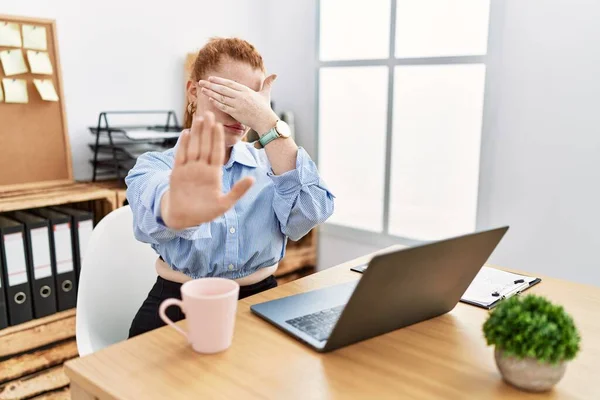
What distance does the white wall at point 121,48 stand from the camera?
205 centimetres

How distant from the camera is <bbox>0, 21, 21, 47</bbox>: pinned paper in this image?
1.84 meters

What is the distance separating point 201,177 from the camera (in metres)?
0.72

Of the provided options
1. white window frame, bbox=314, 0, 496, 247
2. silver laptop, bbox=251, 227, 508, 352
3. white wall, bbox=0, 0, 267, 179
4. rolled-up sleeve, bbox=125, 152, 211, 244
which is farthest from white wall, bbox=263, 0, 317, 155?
silver laptop, bbox=251, 227, 508, 352

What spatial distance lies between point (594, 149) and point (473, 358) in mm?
1420

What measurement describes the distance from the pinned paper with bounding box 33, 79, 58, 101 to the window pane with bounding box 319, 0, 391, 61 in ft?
4.26

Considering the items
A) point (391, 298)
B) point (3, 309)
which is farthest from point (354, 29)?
point (391, 298)

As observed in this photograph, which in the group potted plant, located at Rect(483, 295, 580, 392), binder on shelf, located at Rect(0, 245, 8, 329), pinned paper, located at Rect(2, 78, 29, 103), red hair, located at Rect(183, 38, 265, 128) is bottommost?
binder on shelf, located at Rect(0, 245, 8, 329)

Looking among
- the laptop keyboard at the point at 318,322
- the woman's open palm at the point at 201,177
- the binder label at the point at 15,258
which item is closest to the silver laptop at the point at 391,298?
the laptop keyboard at the point at 318,322

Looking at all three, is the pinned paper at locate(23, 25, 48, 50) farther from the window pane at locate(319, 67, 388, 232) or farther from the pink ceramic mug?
the pink ceramic mug

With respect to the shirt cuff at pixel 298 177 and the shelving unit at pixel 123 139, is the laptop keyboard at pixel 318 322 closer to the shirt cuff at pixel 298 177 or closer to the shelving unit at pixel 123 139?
the shirt cuff at pixel 298 177

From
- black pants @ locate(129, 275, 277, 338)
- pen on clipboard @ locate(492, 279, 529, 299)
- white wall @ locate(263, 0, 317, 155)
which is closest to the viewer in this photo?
pen on clipboard @ locate(492, 279, 529, 299)

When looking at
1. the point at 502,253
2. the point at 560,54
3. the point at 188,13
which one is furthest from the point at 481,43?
the point at 188,13

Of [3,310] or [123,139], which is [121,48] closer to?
[123,139]

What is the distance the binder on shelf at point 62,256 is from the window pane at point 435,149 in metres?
1.45
